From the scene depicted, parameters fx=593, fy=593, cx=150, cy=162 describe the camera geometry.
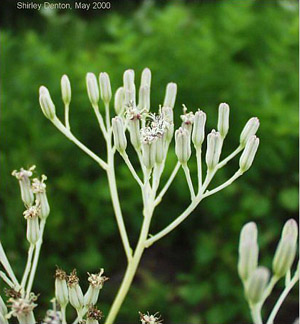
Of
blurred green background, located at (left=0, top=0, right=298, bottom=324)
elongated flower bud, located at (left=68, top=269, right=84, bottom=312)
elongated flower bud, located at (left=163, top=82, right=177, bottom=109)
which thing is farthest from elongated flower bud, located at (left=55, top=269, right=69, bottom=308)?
blurred green background, located at (left=0, top=0, right=298, bottom=324)

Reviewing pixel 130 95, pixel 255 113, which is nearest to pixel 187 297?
pixel 255 113

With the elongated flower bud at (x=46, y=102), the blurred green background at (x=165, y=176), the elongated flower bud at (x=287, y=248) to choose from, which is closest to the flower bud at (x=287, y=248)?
the elongated flower bud at (x=287, y=248)

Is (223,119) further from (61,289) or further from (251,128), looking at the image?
(61,289)

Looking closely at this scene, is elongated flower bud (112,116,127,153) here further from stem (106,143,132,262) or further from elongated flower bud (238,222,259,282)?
elongated flower bud (238,222,259,282)

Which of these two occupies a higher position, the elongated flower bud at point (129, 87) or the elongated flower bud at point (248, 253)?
the elongated flower bud at point (129, 87)

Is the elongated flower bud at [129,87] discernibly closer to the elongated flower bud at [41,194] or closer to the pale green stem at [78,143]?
the pale green stem at [78,143]

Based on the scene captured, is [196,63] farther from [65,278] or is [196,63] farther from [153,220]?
[65,278]
